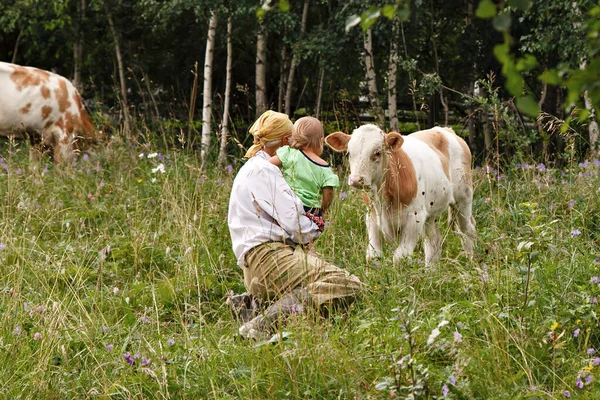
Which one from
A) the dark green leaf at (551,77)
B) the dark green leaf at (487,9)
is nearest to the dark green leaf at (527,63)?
the dark green leaf at (551,77)

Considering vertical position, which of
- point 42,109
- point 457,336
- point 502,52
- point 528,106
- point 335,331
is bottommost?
point 335,331

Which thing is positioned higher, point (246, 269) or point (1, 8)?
point (1, 8)

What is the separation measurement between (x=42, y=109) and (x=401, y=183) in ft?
18.6

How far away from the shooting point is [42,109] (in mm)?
9961

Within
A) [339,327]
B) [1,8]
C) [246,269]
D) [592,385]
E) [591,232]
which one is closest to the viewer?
[592,385]

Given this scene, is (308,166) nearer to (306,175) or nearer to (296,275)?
(306,175)

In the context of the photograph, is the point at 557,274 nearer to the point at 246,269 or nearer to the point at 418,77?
the point at 246,269

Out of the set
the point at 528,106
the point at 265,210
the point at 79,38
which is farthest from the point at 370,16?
the point at 79,38

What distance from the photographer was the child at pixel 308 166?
4.78m

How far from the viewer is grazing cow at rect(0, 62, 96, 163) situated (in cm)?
984

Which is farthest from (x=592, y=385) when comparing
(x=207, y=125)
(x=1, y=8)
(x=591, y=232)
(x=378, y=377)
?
(x=1, y=8)

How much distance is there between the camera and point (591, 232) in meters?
6.25

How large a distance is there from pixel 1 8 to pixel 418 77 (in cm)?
681

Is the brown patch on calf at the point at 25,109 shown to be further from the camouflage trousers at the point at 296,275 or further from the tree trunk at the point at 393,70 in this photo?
the camouflage trousers at the point at 296,275
